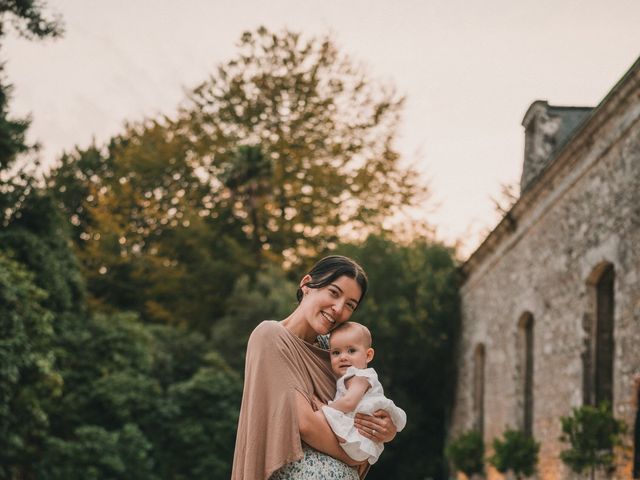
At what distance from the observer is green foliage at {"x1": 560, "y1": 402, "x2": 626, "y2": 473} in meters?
11.0

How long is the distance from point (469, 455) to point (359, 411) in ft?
55.2

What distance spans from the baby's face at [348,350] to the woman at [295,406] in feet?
0.19

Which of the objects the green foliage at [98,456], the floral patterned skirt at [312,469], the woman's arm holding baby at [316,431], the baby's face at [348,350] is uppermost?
the green foliage at [98,456]

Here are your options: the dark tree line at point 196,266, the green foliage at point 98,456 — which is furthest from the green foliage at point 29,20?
the green foliage at point 98,456

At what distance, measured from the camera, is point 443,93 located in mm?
23969

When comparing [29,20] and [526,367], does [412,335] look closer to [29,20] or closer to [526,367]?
[526,367]

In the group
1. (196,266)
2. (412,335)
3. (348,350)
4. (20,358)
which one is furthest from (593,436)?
(196,266)

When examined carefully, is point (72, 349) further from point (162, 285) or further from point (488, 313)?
point (162, 285)

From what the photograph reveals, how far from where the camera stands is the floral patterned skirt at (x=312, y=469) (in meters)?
3.53

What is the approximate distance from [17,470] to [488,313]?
953 cm

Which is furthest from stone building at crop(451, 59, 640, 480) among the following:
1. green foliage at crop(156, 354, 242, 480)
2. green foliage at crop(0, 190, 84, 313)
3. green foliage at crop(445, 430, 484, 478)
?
green foliage at crop(0, 190, 84, 313)

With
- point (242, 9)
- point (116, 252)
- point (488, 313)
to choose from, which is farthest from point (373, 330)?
point (242, 9)

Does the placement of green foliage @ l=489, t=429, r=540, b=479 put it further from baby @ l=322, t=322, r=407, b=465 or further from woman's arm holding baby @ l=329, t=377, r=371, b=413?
woman's arm holding baby @ l=329, t=377, r=371, b=413

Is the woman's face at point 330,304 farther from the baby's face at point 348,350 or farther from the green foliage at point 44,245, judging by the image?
the green foliage at point 44,245
